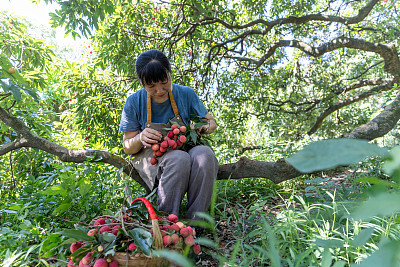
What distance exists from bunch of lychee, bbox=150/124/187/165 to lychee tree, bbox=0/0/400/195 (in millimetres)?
485

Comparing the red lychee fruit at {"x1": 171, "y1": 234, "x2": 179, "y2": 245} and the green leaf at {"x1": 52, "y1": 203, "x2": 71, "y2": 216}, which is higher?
the green leaf at {"x1": 52, "y1": 203, "x2": 71, "y2": 216}

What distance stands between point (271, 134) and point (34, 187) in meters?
5.41

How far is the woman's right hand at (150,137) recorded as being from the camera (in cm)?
192

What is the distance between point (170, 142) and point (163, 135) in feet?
0.65

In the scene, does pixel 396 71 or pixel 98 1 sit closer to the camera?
pixel 98 1

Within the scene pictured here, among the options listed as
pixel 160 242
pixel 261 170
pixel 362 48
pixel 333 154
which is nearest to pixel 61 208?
pixel 160 242

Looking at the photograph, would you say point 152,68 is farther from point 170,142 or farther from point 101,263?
point 101,263

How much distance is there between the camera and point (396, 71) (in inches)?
176

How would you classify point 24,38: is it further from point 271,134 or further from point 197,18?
point 271,134

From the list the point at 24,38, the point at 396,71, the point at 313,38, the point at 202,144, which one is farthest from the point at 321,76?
the point at 24,38

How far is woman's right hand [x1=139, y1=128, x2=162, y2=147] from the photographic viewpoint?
1.92 metres

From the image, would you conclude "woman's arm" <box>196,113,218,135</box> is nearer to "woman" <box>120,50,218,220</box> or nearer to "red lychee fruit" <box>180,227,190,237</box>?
"woman" <box>120,50,218,220</box>

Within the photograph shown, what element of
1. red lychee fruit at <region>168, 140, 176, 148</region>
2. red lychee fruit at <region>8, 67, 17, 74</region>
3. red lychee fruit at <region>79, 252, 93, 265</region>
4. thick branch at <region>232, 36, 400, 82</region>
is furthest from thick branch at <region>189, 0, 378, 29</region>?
red lychee fruit at <region>79, 252, 93, 265</region>

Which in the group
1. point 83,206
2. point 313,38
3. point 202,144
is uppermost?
point 313,38
